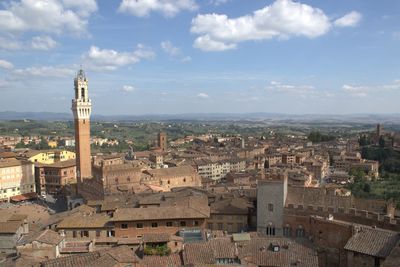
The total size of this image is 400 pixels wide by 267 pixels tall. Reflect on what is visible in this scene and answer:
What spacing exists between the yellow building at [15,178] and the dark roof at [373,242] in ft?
195

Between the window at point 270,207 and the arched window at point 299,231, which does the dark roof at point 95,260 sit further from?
the arched window at point 299,231

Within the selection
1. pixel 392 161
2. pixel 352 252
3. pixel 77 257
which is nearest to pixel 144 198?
pixel 77 257

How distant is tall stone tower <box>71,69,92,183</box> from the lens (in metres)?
60.6

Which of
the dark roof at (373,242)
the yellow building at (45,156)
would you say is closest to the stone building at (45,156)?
the yellow building at (45,156)

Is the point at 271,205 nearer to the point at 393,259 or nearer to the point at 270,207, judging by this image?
the point at 270,207

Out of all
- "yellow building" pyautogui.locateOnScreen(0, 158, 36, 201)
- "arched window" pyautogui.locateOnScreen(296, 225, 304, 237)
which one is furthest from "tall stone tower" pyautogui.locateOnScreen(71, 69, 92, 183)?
"arched window" pyautogui.locateOnScreen(296, 225, 304, 237)

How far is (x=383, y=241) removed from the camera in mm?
22734

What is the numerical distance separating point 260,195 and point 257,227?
8.38 feet

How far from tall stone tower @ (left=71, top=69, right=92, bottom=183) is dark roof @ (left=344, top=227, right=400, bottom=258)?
4501 cm

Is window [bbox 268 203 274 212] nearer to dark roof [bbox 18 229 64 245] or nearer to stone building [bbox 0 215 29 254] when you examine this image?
dark roof [bbox 18 229 64 245]

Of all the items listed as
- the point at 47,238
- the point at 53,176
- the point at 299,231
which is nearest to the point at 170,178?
the point at 53,176

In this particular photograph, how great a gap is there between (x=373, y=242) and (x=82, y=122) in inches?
1868

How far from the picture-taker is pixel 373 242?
22938mm

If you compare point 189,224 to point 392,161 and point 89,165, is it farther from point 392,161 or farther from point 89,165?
point 392,161
